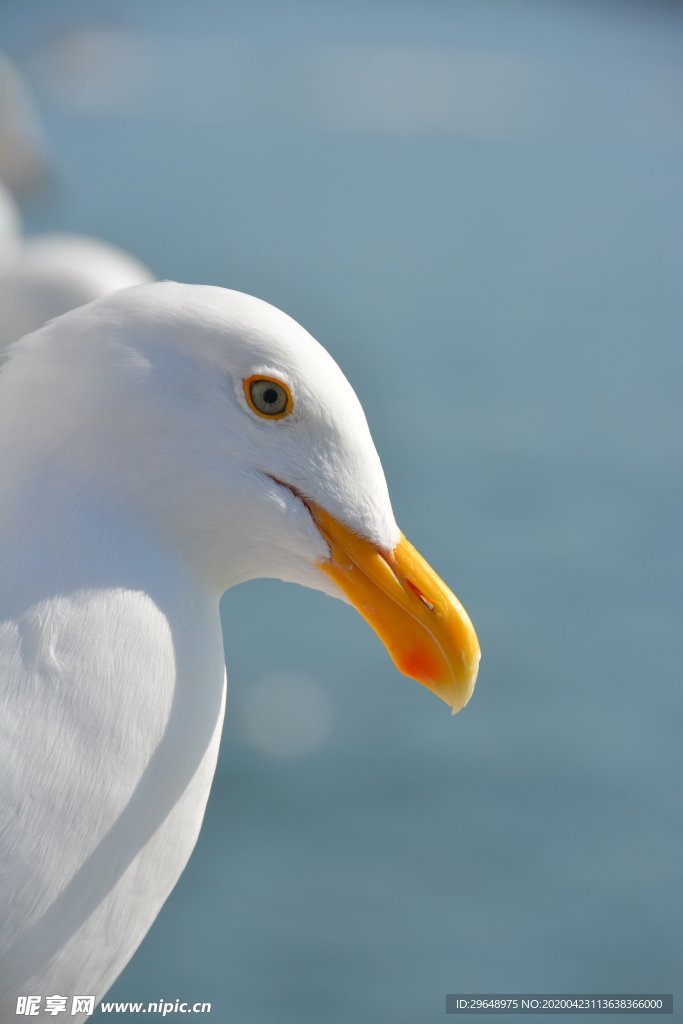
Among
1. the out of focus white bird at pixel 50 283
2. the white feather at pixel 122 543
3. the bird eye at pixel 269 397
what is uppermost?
the out of focus white bird at pixel 50 283

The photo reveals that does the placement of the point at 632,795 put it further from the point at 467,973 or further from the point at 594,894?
the point at 467,973

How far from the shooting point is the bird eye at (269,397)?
1.48m

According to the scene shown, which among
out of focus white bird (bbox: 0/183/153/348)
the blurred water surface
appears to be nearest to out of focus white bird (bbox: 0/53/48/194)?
the blurred water surface

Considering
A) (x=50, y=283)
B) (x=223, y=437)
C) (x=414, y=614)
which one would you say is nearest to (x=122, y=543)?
(x=223, y=437)

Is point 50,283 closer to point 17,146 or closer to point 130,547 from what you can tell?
point 130,547

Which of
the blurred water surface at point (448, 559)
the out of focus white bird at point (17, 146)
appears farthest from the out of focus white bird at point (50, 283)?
the out of focus white bird at point (17, 146)

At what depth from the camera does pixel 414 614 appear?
5.15 ft

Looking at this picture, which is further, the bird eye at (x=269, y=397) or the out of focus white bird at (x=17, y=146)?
the out of focus white bird at (x=17, y=146)

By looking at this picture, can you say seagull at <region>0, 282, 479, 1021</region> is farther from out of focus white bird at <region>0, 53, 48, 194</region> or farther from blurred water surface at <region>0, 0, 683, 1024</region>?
out of focus white bird at <region>0, 53, 48, 194</region>

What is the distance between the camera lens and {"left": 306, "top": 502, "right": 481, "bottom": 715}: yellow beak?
155 cm

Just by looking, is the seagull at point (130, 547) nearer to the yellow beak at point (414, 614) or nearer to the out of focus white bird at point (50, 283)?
the yellow beak at point (414, 614)

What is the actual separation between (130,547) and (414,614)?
1.09 feet

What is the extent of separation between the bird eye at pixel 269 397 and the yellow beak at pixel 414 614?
18 cm

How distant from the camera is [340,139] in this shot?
33.3 ft
